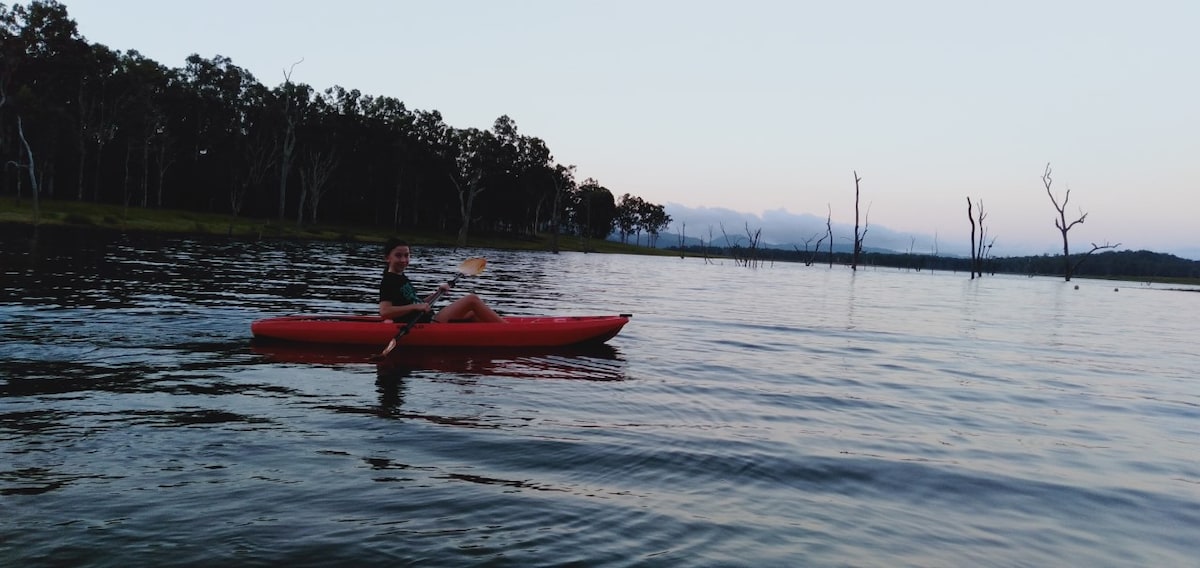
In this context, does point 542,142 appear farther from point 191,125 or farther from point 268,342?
point 268,342

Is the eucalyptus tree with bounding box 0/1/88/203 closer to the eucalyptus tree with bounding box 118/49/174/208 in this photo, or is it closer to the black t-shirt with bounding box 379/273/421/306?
the eucalyptus tree with bounding box 118/49/174/208

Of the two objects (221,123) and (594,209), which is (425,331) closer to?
(221,123)

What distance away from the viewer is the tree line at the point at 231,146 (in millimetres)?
55594

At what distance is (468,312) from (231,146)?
6889cm

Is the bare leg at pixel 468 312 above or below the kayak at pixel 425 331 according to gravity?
above

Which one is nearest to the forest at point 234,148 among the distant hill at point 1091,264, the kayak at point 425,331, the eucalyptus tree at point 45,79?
the eucalyptus tree at point 45,79

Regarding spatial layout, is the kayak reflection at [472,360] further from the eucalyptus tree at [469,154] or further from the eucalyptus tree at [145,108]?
the eucalyptus tree at [469,154]

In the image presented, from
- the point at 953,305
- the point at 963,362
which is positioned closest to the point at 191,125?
the point at 953,305

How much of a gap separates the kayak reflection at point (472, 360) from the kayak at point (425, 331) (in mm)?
122

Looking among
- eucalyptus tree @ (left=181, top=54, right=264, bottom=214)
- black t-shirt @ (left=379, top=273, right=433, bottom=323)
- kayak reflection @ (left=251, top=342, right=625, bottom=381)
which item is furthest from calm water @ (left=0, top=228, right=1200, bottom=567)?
eucalyptus tree @ (left=181, top=54, right=264, bottom=214)

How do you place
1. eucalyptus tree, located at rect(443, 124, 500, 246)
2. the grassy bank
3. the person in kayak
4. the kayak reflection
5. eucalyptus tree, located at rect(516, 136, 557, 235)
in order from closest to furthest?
the kayak reflection → the person in kayak → the grassy bank → eucalyptus tree, located at rect(443, 124, 500, 246) → eucalyptus tree, located at rect(516, 136, 557, 235)

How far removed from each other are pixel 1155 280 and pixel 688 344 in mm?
122402

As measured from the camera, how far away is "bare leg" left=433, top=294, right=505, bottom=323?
11289mm

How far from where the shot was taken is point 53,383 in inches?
294
